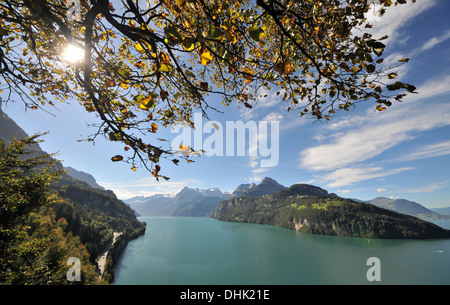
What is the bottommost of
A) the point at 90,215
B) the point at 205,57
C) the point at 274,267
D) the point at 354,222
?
the point at 354,222

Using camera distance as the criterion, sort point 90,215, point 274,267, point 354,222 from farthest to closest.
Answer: point 354,222 → point 90,215 → point 274,267

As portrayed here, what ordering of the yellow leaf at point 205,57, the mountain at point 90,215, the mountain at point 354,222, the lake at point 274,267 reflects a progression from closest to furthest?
the yellow leaf at point 205,57, the lake at point 274,267, the mountain at point 90,215, the mountain at point 354,222

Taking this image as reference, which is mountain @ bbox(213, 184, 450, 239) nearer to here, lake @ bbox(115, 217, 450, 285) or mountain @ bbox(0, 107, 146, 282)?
lake @ bbox(115, 217, 450, 285)

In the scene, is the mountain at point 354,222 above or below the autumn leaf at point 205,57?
below

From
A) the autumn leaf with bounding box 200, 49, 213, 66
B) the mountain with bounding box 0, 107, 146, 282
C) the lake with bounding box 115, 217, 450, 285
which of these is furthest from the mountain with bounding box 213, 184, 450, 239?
the autumn leaf with bounding box 200, 49, 213, 66

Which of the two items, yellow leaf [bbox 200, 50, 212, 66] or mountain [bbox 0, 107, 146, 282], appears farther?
mountain [bbox 0, 107, 146, 282]

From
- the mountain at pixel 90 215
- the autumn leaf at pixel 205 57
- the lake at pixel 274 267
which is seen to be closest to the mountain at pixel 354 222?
the lake at pixel 274 267

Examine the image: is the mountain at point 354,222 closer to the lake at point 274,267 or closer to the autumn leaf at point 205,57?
the lake at point 274,267

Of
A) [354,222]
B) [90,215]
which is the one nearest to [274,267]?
[90,215]

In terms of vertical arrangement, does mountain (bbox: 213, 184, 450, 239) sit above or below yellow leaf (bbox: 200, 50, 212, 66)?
below

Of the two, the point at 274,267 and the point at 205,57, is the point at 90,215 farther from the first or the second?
the point at 205,57

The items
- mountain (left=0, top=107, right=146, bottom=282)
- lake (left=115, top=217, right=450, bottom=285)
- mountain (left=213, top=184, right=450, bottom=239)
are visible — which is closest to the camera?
lake (left=115, top=217, right=450, bottom=285)
